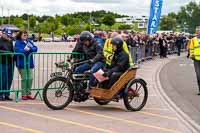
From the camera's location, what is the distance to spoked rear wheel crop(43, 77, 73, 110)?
400 inches

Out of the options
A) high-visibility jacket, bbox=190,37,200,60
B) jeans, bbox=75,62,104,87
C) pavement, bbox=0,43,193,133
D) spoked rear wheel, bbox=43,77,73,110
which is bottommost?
pavement, bbox=0,43,193,133

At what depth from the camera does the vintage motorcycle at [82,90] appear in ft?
33.6

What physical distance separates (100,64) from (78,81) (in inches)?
24.7

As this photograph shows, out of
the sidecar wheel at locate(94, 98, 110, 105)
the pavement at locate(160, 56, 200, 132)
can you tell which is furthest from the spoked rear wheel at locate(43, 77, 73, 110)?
the pavement at locate(160, 56, 200, 132)

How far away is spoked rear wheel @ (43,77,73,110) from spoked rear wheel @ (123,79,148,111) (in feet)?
3.91

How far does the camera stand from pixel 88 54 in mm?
11281

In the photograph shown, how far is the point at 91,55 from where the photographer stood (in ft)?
37.0

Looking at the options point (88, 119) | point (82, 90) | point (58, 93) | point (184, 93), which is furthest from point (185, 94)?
point (88, 119)

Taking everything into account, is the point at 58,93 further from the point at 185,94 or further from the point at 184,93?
the point at 184,93

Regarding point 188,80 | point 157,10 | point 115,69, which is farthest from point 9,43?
point 157,10

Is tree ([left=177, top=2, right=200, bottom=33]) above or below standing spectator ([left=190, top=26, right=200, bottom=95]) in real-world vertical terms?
above

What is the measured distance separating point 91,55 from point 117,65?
104cm

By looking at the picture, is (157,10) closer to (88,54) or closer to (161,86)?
(161,86)

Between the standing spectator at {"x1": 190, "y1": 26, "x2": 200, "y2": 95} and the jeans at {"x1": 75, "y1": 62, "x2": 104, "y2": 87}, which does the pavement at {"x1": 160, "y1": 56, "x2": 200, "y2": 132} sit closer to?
the standing spectator at {"x1": 190, "y1": 26, "x2": 200, "y2": 95}
